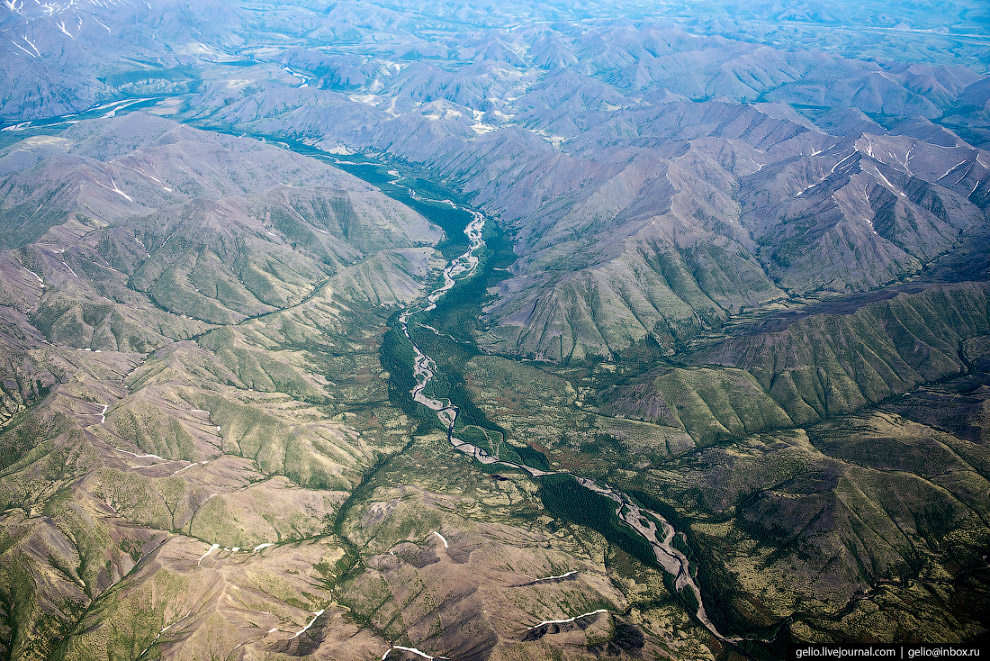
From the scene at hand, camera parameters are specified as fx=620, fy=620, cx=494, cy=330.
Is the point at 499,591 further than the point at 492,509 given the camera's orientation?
No

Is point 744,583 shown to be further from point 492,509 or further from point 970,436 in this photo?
point 970,436

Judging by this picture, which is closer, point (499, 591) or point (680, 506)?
point (499, 591)

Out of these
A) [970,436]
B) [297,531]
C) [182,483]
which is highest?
[970,436]

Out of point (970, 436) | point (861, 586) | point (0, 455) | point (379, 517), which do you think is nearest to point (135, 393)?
point (0, 455)

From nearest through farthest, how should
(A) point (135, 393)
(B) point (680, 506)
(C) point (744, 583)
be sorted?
(C) point (744, 583) < (B) point (680, 506) < (A) point (135, 393)

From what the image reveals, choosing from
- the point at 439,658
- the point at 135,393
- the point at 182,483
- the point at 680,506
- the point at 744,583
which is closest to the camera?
the point at 439,658

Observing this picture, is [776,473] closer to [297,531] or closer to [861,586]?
[861,586]

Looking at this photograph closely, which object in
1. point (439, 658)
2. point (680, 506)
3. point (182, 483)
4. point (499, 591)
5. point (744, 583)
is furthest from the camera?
point (680, 506)

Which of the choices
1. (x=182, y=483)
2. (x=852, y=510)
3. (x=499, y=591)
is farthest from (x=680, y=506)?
(x=182, y=483)

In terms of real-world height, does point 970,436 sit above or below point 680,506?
above
